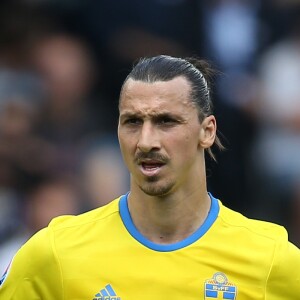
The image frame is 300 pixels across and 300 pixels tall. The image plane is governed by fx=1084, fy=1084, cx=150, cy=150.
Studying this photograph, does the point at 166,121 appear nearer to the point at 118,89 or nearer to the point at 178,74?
the point at 178,74

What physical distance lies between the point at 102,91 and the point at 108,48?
394mm

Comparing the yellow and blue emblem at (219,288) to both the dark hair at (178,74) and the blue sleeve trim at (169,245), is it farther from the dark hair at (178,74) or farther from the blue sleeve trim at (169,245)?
the dark hair at (178,74)

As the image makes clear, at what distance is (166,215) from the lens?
539cm

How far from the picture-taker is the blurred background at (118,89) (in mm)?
9094

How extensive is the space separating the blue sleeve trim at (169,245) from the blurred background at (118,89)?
324 centimetres

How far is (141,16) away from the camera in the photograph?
974cm

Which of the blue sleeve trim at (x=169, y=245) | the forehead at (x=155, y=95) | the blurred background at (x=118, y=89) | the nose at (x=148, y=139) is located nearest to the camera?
the nose at (x=148, y=139)

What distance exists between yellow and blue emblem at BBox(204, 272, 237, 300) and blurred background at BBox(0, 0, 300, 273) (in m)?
3.53

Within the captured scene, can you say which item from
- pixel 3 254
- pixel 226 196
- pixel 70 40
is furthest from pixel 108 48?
pixel 3 254

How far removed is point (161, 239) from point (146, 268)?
0.19 metres

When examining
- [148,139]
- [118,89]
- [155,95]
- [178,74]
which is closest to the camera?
[148,139]

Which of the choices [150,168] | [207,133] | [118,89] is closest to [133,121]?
[150,168]

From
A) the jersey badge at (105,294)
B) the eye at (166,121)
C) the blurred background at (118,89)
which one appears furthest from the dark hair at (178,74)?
the blurred background at (118,89)

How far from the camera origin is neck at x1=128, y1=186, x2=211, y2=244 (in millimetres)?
5379
